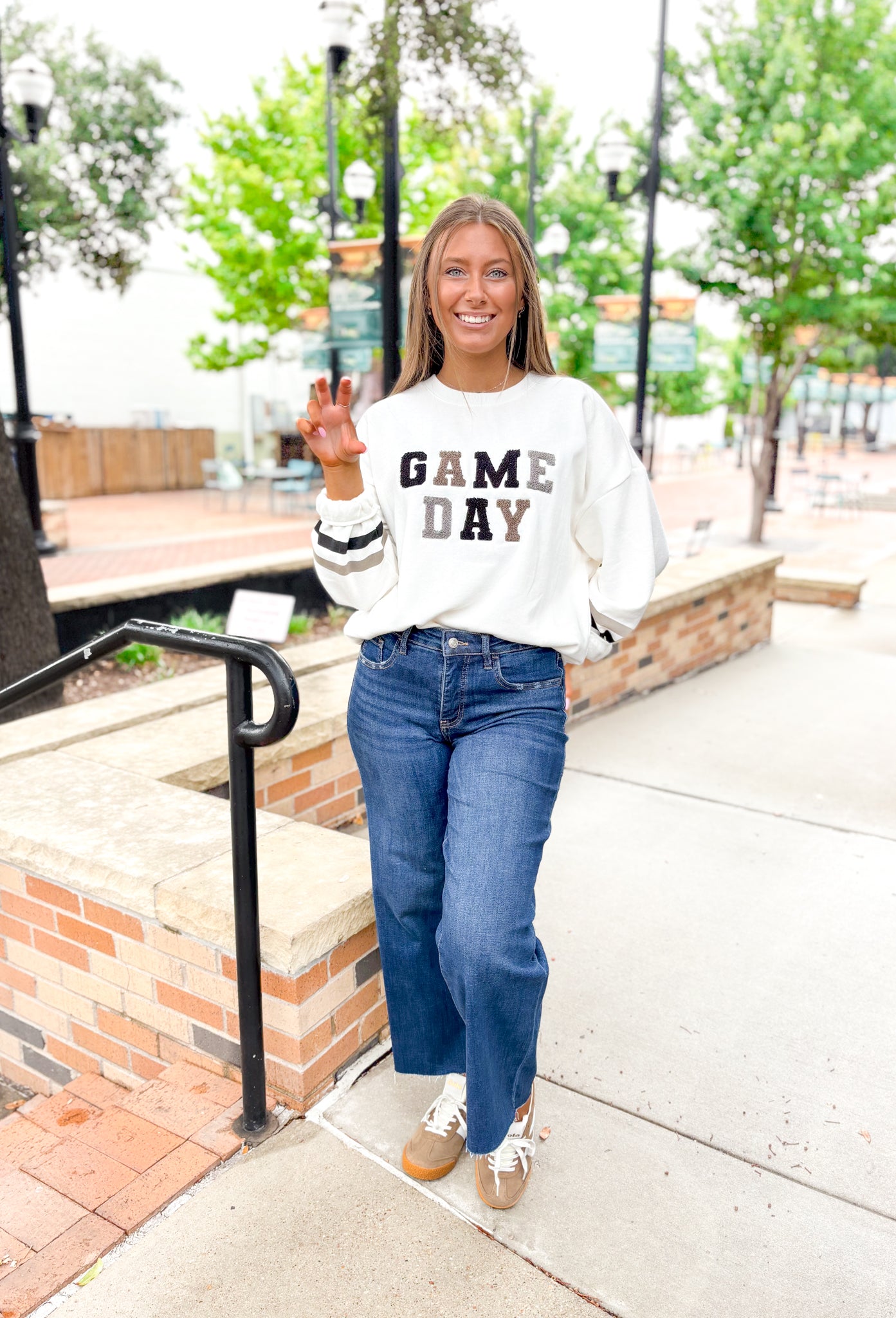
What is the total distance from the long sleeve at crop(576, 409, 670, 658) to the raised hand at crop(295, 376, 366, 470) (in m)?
0.44

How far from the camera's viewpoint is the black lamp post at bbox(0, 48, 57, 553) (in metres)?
8.55

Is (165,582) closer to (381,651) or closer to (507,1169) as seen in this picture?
(381,651)

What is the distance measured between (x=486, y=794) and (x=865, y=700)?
13.7ft

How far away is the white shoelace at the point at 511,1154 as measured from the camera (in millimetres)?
1856

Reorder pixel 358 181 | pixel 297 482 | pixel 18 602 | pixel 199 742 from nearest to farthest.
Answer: pixel 199 742, pixel 18 602, pixel 358 181, pixel 297 482

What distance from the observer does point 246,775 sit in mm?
1922

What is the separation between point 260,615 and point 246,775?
2.43 metres

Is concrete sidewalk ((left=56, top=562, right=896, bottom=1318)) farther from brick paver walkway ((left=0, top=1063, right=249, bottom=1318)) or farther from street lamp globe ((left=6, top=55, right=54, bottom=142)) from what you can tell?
street lamp globe ((left=6, top=55, right=54, bottom=142))

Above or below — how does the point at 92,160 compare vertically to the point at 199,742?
above

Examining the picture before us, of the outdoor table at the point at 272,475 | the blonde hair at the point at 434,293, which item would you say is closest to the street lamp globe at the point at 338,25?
the blonde hair at the point at 434,293

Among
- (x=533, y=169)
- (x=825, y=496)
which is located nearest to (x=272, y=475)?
(x=533, y=169)

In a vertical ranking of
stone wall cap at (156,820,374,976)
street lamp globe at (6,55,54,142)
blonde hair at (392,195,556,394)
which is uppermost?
street lamp globe at (6,55,54,142)

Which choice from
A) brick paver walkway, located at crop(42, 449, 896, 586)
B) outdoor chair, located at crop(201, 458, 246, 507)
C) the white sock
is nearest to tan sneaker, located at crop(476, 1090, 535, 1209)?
the white sock

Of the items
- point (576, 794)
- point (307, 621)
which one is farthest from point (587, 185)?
point (576, 794)
